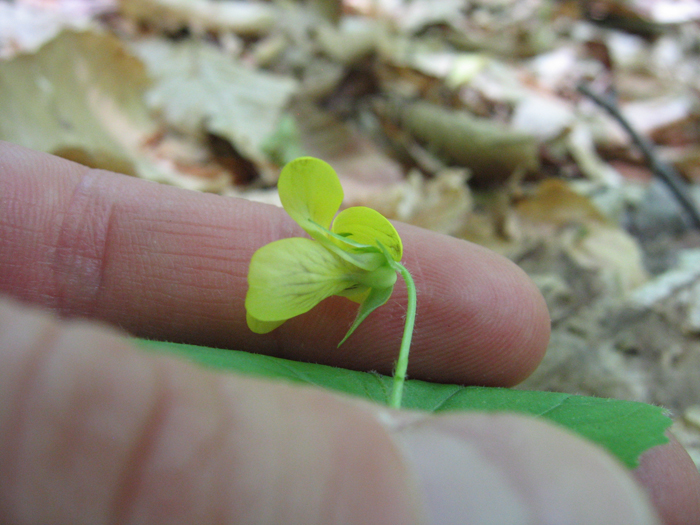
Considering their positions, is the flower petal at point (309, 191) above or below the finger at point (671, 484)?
above

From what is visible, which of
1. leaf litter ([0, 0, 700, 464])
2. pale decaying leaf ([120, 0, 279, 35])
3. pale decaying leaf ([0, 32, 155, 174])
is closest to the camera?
leaf litter ([0, 0, 700, 464])

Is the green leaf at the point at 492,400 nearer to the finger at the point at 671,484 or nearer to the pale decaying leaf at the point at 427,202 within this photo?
the finger at the point at 671,484

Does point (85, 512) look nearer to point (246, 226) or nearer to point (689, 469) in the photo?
point (246, 226)

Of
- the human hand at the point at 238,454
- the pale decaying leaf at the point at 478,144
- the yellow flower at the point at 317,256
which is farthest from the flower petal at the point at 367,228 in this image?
the pale decaying leaf at the point at 478,144

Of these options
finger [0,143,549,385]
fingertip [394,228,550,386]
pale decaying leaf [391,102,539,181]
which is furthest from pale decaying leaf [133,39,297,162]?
fingertip [394,228,550,386]

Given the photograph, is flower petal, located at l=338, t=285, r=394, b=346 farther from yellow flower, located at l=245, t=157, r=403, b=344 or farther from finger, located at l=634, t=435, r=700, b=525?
finger, located at l=634, t=435, r=700, b=525
